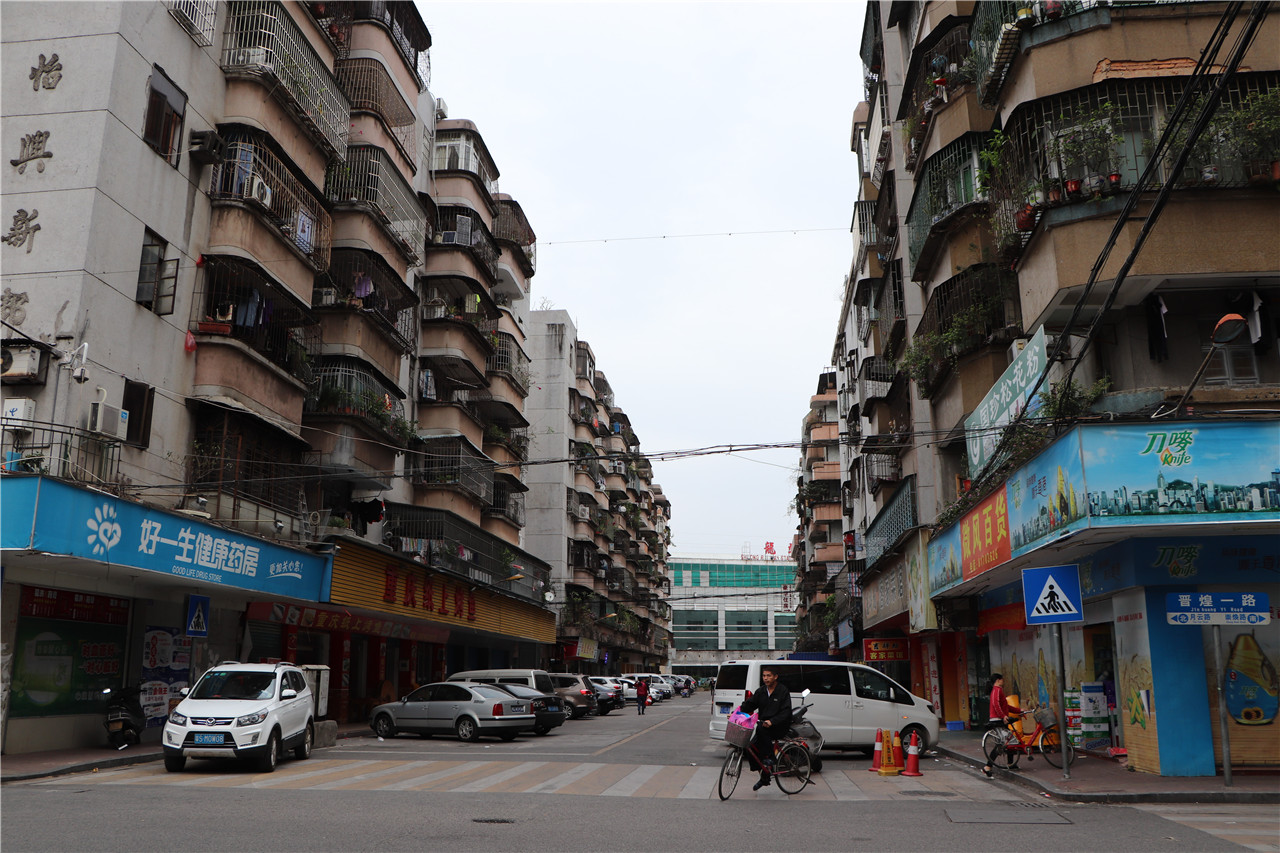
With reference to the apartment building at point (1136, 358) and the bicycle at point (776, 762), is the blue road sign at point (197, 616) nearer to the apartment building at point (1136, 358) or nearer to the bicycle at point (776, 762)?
the bicycle at point (776, 762)

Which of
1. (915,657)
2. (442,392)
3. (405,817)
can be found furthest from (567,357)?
(405,817)

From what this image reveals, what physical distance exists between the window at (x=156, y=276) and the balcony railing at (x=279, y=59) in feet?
16.9

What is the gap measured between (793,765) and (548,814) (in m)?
4.27

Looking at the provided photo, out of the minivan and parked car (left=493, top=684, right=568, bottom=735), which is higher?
the minivan

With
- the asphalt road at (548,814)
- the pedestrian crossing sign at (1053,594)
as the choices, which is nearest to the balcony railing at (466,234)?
the asphalt road at (548,814)

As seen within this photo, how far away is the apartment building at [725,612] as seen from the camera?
138m

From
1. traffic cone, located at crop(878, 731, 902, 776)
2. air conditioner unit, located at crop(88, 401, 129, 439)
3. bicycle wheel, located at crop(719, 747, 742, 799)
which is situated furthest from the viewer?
air conditioner unit, located at crop(88, 401, 129, 439)

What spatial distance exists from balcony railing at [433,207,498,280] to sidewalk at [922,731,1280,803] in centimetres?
2789

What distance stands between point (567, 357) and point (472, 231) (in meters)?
27.9

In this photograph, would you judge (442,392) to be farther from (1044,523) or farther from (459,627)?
(1044,523)

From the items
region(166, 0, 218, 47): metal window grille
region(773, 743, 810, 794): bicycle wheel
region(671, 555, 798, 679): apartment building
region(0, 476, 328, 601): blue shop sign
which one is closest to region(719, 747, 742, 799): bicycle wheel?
region(773, 743, 810, 794): bicycle wheel

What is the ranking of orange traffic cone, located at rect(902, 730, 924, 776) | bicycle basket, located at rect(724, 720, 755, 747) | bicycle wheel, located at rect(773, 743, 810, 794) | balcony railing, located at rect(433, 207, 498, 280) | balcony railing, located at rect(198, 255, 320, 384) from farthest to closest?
balcony railing, located at rect(433, 207, 498, 280) < balcony railing, located at rect(198, 255, 320, 384) < orange traffic cone, located at rect(902, 730, 924, 776) < bicycle wheel, located at rect(773, 743, 810, 794) < bicycle basket, located at rect(724, 720, 755, 747)

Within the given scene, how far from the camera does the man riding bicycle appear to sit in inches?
539

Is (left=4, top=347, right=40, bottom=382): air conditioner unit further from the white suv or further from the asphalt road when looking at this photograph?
the asphalt road
